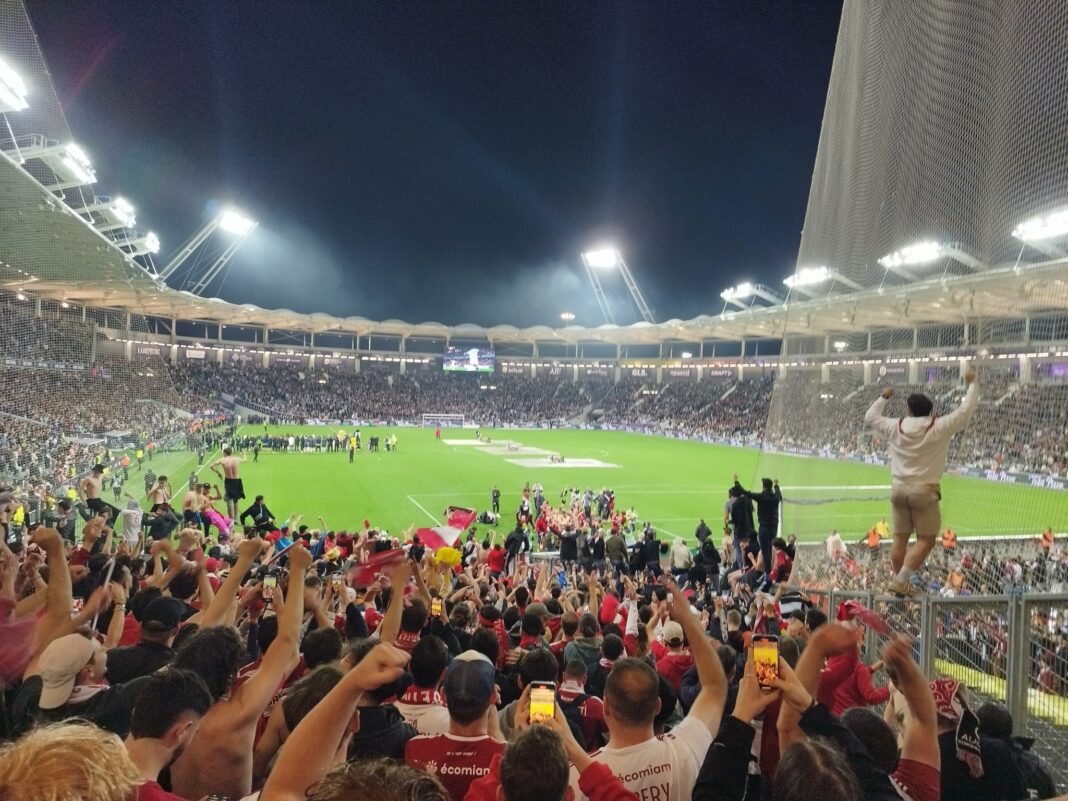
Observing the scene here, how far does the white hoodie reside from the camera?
4465 mm

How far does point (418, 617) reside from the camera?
4.16 metres

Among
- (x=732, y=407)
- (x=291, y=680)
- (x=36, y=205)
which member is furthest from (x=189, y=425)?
(x=732, y=407)

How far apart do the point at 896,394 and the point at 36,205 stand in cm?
1580

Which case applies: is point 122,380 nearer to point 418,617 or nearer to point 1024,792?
point 418,617

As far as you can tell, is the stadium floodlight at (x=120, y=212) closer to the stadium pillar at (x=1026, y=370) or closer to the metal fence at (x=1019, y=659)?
the stadium pillar at (x=1026, y=370)

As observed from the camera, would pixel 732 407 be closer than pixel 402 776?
No

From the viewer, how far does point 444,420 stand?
6938 centimetres

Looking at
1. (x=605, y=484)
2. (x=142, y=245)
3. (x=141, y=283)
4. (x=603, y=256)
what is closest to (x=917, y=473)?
(x=605, y=484)

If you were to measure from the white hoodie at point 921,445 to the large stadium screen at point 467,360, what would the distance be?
73.9 m

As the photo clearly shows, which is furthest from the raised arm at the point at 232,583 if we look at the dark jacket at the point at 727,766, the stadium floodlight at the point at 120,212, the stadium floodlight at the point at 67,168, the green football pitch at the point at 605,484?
the stadium floodlight at the point at 120,212

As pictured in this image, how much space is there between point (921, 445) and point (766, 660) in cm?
324

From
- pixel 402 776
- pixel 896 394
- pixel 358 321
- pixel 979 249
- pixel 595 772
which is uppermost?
pixel 358 321

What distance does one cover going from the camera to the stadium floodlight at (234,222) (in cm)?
5757

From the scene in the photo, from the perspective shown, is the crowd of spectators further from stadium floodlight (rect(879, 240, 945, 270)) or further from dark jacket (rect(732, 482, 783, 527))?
dark jacket (rect(732, 482, 783, 527))
